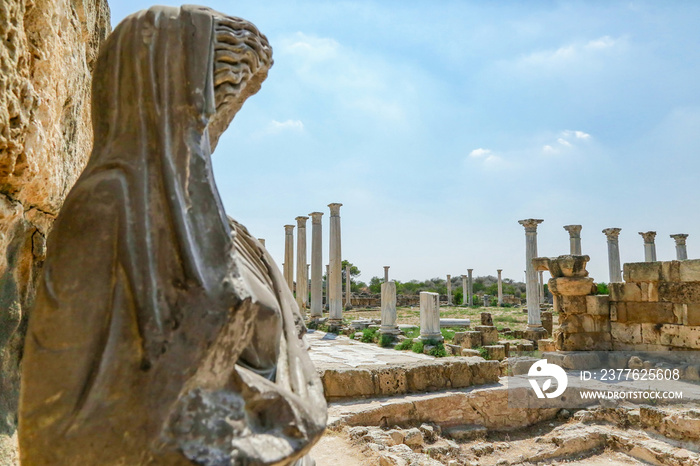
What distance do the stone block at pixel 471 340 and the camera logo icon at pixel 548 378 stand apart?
362 centimetres

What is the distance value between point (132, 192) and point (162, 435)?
55 cm

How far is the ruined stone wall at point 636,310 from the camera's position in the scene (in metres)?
9.78

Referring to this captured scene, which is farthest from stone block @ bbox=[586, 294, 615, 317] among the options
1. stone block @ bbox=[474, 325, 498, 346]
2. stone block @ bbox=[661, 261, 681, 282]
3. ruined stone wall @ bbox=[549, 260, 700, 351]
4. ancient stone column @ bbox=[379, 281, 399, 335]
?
ancient stone column @ bbox=[379, 281, 399, 335]

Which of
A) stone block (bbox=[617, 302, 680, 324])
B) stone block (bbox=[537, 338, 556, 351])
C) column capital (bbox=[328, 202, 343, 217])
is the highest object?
column capital (bbox=[328, 202, 343, 217])

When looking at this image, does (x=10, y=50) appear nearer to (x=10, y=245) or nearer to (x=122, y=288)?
(x=10, y=245)

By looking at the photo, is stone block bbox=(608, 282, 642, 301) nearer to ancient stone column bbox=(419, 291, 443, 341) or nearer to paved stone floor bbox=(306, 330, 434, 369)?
ancient stone column bbox=(419, 291, 443, 341)

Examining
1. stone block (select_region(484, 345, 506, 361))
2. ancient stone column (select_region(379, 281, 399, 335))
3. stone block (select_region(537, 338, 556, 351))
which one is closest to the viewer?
stone block (select_region(484, 345, 506, 361))

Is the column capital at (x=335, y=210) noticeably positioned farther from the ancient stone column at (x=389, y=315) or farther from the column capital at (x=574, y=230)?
the column capital at (x=574, y=230)

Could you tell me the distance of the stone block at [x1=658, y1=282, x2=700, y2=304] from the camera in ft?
31.7

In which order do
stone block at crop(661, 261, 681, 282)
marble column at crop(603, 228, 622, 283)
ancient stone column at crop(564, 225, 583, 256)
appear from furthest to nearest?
marble column at crop(603, 228, 622, 283) < ancient stone column at crop(564, 225, 583, 256) < stone block at crop(661, 261, 681, 282)

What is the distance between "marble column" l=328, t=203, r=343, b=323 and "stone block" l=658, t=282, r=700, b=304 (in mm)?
12012

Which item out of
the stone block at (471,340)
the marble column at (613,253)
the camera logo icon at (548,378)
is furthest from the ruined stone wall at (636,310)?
the marble column at (613,253)

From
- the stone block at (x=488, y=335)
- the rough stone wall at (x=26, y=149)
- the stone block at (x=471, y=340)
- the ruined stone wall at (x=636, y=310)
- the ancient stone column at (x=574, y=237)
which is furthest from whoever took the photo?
the ancient stone column at (x=574, y=237)

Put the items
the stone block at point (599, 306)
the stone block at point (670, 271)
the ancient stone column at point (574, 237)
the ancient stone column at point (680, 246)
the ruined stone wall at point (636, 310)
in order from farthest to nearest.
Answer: the ancient stone column at point (680, 246)
the ancient stone column at point (574, 237)
the stone block at point (599, 306)
the stone block at point (670, 271)
the ruined stone wall at point (636, 310)
